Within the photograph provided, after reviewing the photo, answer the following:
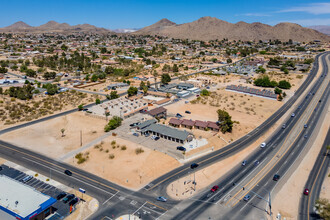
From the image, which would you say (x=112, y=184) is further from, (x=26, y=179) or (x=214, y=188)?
(x=214, y=188)

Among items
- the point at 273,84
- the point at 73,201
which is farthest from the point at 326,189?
the point at 273,84

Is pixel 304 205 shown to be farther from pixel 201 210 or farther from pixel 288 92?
pixel 288 92

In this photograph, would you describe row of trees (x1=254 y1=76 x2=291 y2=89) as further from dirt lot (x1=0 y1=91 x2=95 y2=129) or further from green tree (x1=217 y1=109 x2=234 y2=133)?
dirt lot (x1=0 y1=91 x2=95 y2=129)

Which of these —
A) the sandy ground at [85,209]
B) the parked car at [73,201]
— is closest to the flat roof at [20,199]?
the parked car at [73,201]

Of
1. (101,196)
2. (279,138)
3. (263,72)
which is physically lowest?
(101,196)

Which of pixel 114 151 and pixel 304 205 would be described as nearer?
pixel 304 205

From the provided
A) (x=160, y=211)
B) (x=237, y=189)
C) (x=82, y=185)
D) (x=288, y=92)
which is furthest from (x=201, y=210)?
(x=288, y=92)
